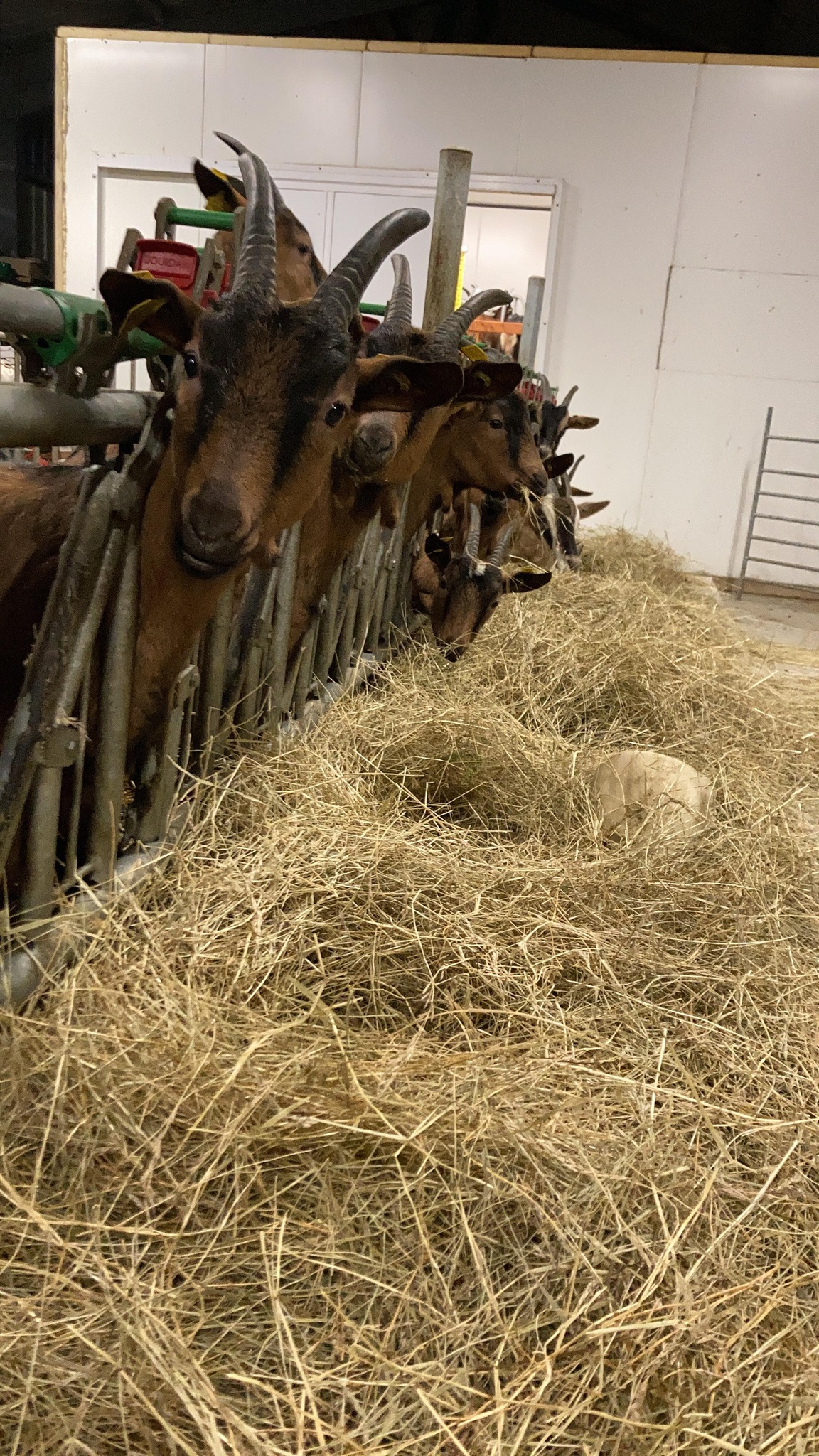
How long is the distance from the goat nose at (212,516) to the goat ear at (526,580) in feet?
9.15

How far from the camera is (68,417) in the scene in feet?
Result: 5.51

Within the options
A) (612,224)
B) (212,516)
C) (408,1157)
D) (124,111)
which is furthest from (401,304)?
(124,111)

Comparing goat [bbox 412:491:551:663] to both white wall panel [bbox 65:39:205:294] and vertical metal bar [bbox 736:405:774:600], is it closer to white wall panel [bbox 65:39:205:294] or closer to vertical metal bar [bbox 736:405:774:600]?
vertical metal bar [bbox 736:405:774:600]

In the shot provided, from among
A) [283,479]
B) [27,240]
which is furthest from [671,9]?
[283,479]

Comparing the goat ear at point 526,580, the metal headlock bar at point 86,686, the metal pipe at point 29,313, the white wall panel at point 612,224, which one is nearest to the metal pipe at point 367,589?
the goat ear at point 526,580

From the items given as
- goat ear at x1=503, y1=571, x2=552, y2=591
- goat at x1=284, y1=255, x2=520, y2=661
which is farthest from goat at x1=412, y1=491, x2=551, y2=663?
goat at x1=284, y1=255, x2=520, y2=661

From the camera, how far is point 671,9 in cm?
1409

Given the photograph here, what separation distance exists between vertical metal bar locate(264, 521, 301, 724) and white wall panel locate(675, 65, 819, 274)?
884 cm

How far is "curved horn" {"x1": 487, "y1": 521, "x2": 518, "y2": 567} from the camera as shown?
4.71 m

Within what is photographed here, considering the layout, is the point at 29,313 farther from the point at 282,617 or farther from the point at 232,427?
the point at 282,617

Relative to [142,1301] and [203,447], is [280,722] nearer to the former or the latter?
[203,447]

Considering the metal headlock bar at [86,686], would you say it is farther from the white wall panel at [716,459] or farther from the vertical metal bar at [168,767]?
the white wall panel at [716,459]

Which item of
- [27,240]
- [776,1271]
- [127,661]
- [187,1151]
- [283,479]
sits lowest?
[776,1271]

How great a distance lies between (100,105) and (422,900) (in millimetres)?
11159
